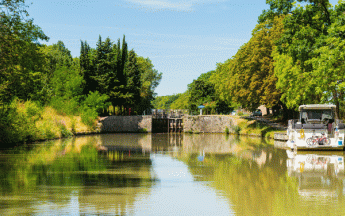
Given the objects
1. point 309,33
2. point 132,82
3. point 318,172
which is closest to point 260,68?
point 309,33

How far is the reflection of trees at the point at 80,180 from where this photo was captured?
1056cm

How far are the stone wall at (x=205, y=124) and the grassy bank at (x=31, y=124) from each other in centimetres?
1639

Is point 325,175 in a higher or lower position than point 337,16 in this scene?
lower

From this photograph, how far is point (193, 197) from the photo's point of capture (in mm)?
11508

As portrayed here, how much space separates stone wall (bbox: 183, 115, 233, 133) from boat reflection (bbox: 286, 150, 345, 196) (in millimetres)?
34515

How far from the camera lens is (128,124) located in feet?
194

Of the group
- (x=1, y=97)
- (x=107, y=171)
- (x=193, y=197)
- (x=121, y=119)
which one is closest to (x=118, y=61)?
(x=121, y=119)

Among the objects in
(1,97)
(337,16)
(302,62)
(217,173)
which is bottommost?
(217,173)

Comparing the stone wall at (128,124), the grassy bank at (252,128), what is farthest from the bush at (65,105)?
the grassy bank at (252,128)

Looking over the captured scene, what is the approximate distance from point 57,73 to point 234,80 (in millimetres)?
21674

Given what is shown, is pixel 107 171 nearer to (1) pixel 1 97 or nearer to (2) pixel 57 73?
(1) pixel 1 97

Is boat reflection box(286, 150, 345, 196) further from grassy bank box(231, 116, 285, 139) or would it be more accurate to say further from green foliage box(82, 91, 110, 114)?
green foliage box(82, 91, 110, 114)

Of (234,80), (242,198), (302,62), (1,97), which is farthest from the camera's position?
(234,80)

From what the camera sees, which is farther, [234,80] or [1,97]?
[234,80]
